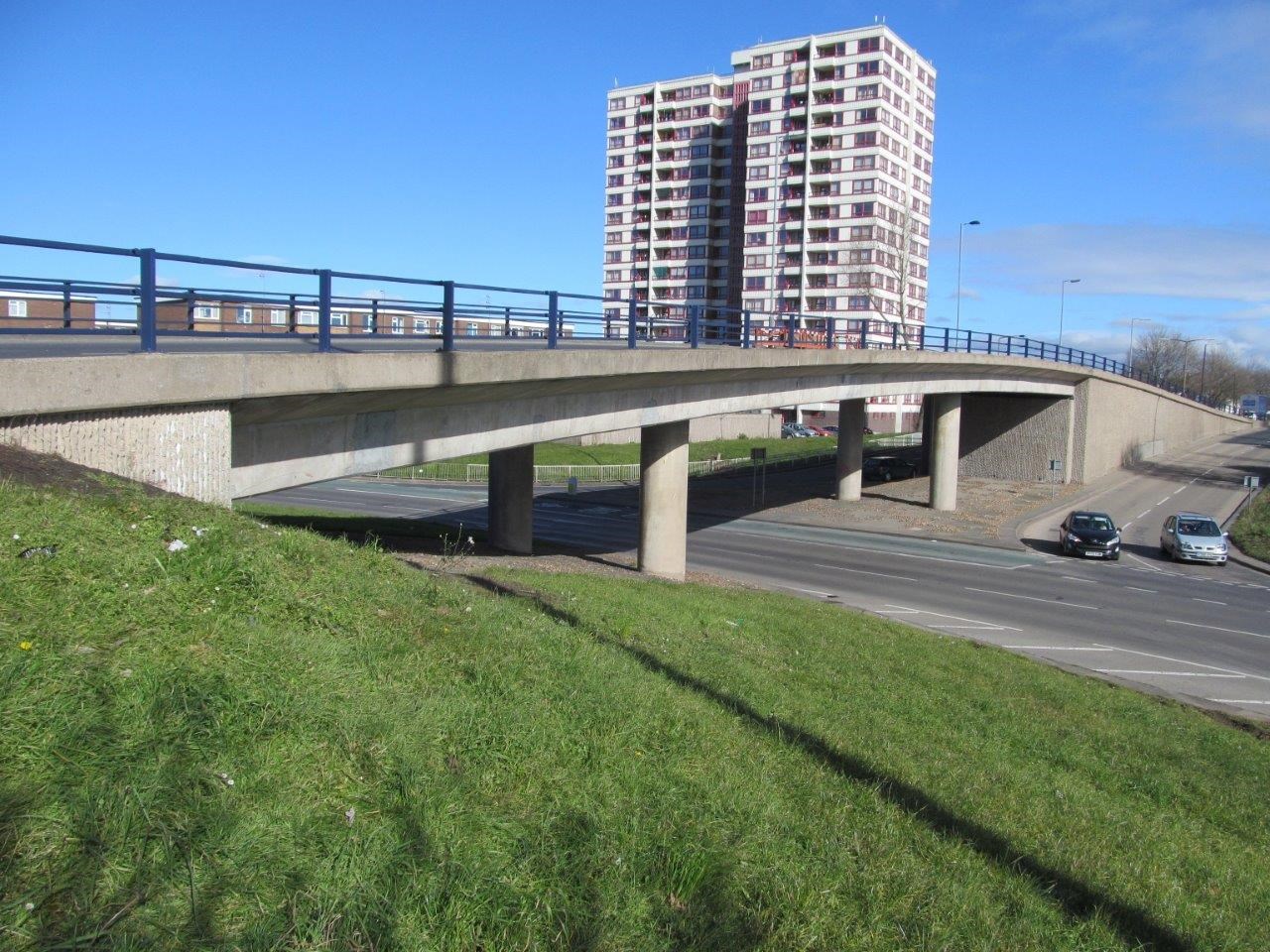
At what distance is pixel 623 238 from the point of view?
111500 mm

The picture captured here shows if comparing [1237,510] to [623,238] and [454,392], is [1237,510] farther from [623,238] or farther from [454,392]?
[623,238]

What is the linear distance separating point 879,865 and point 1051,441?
45953 mm

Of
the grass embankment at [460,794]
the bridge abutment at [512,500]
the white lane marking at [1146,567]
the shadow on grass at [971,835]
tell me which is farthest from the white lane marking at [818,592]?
the shadow on grass at [971,835]

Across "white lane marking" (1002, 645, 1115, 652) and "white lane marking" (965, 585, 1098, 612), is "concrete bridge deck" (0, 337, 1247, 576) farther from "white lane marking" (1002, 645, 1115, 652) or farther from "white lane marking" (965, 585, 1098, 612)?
"white lane marking" (1002, 645, 1115, 652)

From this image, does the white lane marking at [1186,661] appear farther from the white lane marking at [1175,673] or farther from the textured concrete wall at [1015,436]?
the textured concrete wall at [1015,436]

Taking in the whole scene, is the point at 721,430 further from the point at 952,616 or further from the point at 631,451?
the point at 952,616

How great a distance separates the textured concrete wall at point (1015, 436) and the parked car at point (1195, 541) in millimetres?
14425

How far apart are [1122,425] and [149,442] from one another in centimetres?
5451

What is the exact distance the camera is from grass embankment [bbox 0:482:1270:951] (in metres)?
3.86

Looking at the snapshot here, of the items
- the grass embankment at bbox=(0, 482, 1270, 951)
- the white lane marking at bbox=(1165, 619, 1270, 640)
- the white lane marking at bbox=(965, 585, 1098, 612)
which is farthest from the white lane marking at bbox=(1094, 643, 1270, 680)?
the grass embankment at bbox=(0, 482, 1270, 951)

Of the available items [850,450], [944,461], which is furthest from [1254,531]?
[850,450]

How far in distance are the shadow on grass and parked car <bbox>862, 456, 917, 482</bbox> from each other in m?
40.9

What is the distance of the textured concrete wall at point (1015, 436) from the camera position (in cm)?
4703

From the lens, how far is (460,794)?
4828 millimetres
